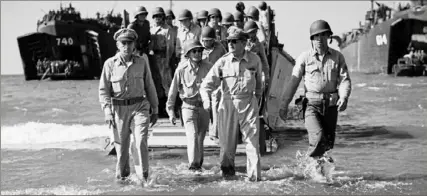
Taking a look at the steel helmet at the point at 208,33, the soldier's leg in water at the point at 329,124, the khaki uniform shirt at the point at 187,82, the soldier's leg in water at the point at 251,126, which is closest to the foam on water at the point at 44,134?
the khaki uniform shirt at the point at 187,82

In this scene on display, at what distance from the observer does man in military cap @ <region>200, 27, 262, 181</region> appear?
7.73m

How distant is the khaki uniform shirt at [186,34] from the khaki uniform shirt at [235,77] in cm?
276

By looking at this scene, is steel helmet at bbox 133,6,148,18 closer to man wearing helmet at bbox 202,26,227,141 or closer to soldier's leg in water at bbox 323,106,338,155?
man wearing helmet at bbox 202,26,227,141

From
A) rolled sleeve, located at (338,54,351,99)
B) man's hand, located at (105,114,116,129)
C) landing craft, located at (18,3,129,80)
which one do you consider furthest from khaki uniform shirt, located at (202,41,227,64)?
landing craft, located at (18,3,129,80)

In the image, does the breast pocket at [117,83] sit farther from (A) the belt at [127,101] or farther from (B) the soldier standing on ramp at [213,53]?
(B) the soldier standing on ramp at [213,53]

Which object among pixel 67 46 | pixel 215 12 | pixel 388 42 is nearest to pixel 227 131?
pixel 215 12

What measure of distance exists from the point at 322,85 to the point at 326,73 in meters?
0.17

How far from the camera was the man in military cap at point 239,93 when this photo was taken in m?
7.73

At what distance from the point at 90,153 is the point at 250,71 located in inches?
216

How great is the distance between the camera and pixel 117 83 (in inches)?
303

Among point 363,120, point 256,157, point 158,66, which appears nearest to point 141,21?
point 158,66

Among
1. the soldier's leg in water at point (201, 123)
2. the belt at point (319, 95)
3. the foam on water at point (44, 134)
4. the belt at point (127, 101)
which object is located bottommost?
the foam on water at point (44, 134)

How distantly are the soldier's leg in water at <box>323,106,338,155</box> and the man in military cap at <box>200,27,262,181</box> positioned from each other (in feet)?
3.02

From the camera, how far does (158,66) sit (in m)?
11.6
